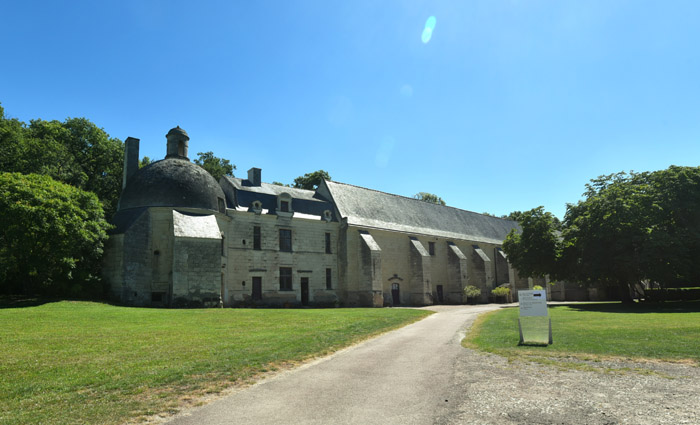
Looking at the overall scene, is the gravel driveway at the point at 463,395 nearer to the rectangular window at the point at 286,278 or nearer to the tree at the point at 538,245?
the rectangular window at the point at 286,278

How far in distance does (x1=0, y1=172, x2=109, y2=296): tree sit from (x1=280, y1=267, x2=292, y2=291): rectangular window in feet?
41.4

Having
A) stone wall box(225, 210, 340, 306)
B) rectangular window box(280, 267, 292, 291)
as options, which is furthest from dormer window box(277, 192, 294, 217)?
rectangular window box(280, 267, 292, 291)

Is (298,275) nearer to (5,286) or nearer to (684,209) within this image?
(5,286)

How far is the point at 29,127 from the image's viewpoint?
120 feet

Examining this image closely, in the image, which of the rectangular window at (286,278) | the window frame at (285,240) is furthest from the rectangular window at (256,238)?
the rectangular window at (286,278)

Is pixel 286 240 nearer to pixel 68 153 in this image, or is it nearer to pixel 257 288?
pixel 257 288

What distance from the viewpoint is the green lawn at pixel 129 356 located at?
6172 millimetres

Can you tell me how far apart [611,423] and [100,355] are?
1015 centimetres

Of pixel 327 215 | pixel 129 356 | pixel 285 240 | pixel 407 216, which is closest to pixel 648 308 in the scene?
pixel 407 216

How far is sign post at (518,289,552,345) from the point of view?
11.5 meters

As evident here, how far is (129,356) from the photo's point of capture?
954cm

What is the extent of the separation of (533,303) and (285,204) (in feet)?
82.8

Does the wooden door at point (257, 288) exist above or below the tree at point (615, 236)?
below

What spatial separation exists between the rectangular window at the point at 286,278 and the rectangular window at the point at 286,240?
5.28 ft
